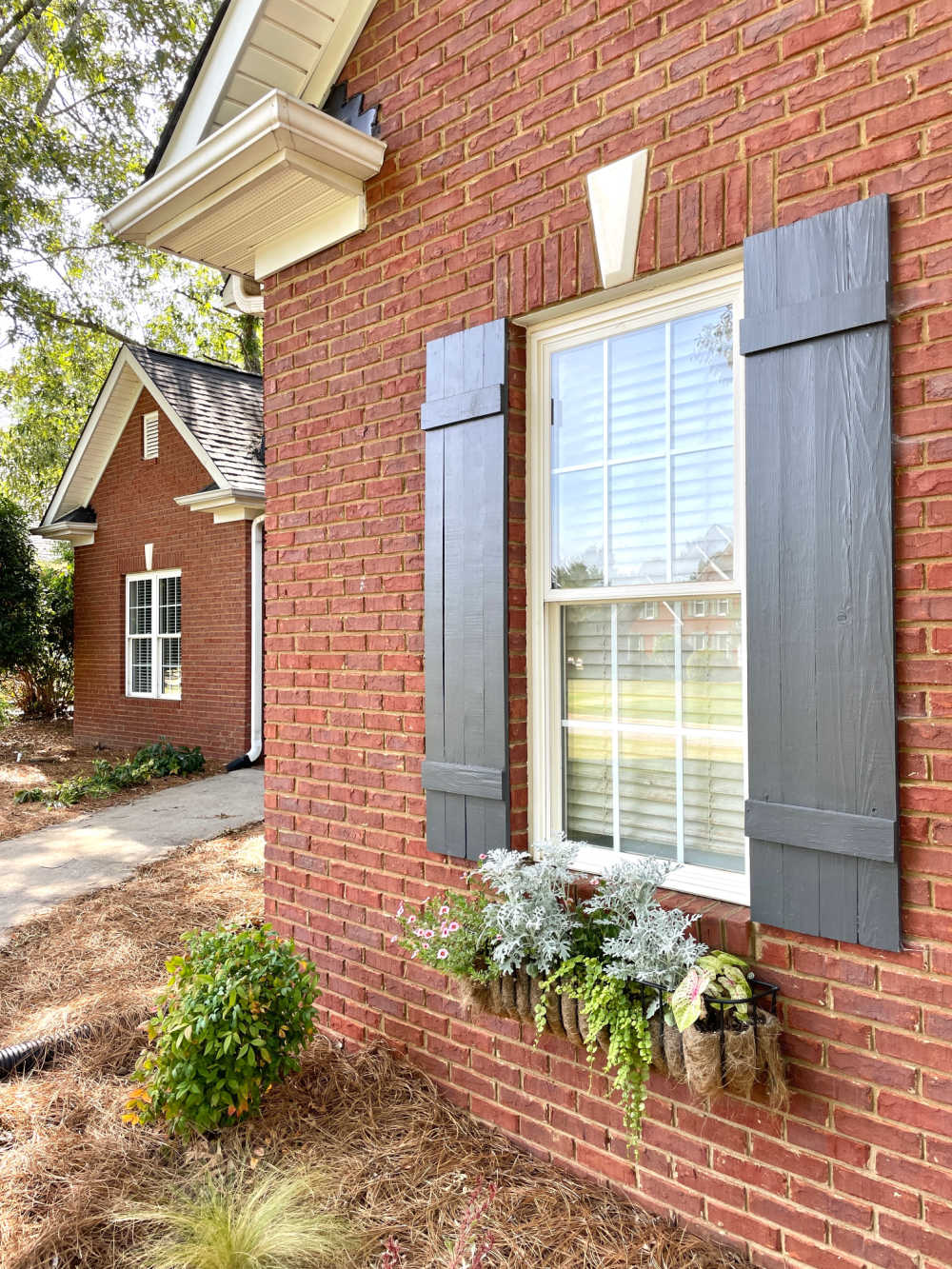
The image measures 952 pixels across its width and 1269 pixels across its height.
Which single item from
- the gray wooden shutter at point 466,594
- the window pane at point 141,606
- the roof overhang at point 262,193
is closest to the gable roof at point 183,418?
the window pane at point 141,606

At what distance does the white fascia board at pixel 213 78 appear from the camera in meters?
3.47

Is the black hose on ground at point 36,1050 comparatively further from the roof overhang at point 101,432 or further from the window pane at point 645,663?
the roof overhang at point 101,432

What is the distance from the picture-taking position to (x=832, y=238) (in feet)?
7.13

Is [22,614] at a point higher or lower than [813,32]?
lower

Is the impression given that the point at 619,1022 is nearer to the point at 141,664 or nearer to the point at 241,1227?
the point at 241,1227

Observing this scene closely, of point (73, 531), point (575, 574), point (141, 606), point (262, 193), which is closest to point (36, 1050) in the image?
point (575, 574)

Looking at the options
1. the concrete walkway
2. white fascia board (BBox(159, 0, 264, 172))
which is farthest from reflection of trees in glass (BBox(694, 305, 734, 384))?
the concrete walkway

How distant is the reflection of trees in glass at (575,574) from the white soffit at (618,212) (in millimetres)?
921

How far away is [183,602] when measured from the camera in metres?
11.9

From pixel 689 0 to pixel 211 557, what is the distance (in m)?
10.0

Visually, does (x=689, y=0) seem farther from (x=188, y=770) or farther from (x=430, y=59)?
(x=188, y=770)

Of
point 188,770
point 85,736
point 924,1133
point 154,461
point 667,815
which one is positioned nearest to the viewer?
point 924,1133

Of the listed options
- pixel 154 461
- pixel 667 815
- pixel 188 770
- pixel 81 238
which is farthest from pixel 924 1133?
pixel 81 238

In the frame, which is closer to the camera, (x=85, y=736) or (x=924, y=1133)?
(x=924, y=1133)
